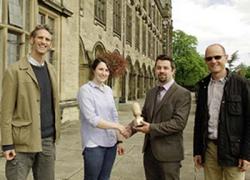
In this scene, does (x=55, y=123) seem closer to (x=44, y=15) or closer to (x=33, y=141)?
(x=33, y=141)

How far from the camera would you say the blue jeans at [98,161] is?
3.66 metres

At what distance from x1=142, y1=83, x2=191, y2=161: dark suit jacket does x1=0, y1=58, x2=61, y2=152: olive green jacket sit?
39.5 inches

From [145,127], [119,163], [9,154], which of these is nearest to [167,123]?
[145,127]

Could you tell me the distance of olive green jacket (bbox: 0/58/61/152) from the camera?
10.1ft

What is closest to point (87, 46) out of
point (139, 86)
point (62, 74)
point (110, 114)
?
point (62, 74)

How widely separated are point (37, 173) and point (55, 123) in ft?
1.58

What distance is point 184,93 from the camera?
11.0 feet

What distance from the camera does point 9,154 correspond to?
10.1ft

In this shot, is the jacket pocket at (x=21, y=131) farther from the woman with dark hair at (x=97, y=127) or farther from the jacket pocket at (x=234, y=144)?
the jacket pocket at (x=234, y=144)

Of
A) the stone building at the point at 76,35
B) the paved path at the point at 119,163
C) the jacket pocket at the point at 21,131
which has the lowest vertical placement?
the paved path at the point at 119,163

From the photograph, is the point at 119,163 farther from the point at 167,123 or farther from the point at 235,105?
the point at 235,105

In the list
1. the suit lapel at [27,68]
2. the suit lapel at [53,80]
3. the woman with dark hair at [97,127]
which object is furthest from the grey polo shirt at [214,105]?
the suit lapel at [27,68]

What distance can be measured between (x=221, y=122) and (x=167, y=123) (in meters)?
0.45

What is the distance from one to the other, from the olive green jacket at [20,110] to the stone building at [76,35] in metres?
1.83
